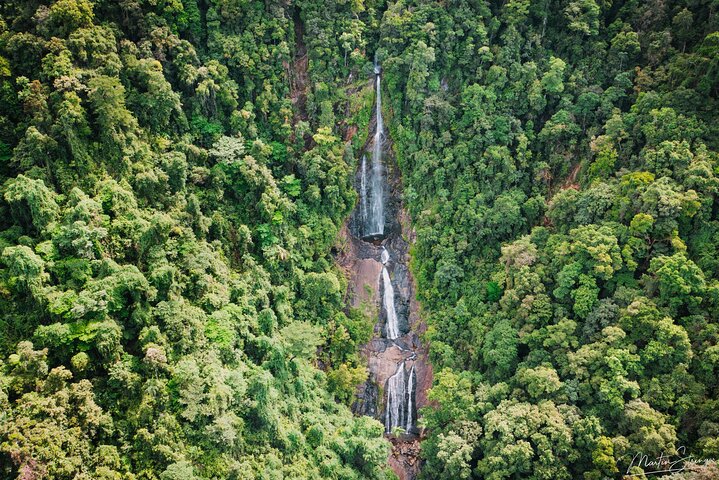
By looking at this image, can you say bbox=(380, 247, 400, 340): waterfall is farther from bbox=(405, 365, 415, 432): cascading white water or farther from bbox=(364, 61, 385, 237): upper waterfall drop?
bbox=(364, 61, 385, 237): upper waterfall drop

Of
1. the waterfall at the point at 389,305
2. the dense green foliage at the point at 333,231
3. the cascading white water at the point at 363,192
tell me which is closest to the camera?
the dense green foliage at the point at 333,231

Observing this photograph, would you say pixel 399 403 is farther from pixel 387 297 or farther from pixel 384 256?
pixel 384 256

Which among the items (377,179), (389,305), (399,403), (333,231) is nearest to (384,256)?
(389,305)

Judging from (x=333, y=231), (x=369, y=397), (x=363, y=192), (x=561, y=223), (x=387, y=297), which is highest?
(x=363, y=192)

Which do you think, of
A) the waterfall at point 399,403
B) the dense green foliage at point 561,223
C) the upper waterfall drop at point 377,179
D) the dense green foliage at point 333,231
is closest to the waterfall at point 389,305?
the dense green foliage at point 333,231

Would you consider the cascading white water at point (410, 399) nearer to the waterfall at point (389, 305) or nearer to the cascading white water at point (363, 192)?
the waterfall at point (389, 305)
